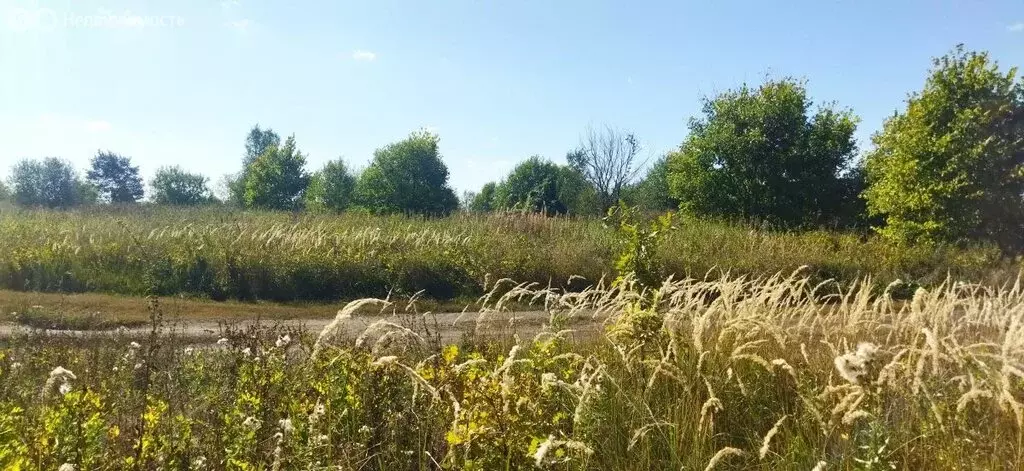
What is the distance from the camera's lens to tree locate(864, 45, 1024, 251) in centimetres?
1975

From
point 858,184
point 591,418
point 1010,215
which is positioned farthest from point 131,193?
point 591,418

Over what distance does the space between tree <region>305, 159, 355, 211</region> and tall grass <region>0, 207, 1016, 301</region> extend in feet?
124

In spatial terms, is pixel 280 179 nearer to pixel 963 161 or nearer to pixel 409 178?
pixel 409 178

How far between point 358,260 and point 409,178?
31951mm

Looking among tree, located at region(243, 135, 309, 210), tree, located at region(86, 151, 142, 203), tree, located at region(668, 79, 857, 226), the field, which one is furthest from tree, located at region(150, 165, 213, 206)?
the field

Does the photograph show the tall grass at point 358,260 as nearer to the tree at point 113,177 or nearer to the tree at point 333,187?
the tree at point 333,187

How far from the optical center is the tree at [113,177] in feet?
279

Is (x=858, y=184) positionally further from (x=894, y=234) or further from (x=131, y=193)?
(x=131, y=193)

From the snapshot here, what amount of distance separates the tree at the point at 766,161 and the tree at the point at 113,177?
76491mm

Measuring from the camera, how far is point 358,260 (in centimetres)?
1419

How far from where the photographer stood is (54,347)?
6488 millimetres

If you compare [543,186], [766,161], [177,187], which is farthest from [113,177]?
[766,161]

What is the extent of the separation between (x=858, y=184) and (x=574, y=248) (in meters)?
24.1

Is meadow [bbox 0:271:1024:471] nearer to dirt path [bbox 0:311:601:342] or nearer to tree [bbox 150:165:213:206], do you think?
dirt path [bbox 0:311:601:342]
